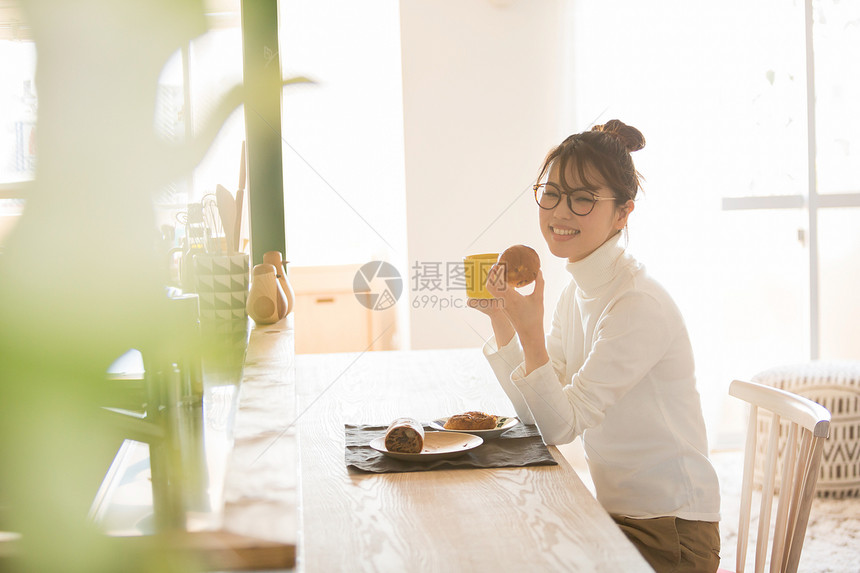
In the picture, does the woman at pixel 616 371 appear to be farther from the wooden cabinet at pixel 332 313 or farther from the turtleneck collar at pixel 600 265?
the wooden cabinet at pixel 332 313

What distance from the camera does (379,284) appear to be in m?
1.76

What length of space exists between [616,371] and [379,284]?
0.62 metres

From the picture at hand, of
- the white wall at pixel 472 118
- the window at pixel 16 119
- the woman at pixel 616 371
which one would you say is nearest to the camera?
the window at pixel 16 119

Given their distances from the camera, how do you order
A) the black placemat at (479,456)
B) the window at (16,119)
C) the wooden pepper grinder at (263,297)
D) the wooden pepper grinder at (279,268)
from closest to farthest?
the window at (16,119) → the black placemat at (479,456) → the wooden pepper grinder at (263,297) → the wooden pepper grinder at (279,268)

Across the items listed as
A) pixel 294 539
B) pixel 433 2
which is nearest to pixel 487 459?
pixel 294 539

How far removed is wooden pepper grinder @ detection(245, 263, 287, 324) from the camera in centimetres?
192

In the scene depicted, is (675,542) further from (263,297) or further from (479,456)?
(263,297)

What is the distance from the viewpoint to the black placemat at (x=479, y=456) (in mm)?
1225

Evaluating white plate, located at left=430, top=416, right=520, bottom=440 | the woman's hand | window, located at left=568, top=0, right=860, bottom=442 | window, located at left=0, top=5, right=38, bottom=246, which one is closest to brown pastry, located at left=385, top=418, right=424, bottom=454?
white plate, located at left=430, top=416, right=520, bottom=440

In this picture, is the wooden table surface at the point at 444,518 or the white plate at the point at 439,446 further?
the white plate at the point at 439,446

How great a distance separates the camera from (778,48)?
324cm

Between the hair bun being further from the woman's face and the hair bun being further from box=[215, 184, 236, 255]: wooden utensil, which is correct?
box=[215, 184, 236, 255]: wooden utensil

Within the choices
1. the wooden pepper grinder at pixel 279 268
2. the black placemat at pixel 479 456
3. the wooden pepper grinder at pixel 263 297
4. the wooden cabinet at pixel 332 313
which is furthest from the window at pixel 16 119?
the wooden cabinet at pixel 332 313

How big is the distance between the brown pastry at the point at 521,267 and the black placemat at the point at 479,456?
0.27 metres
